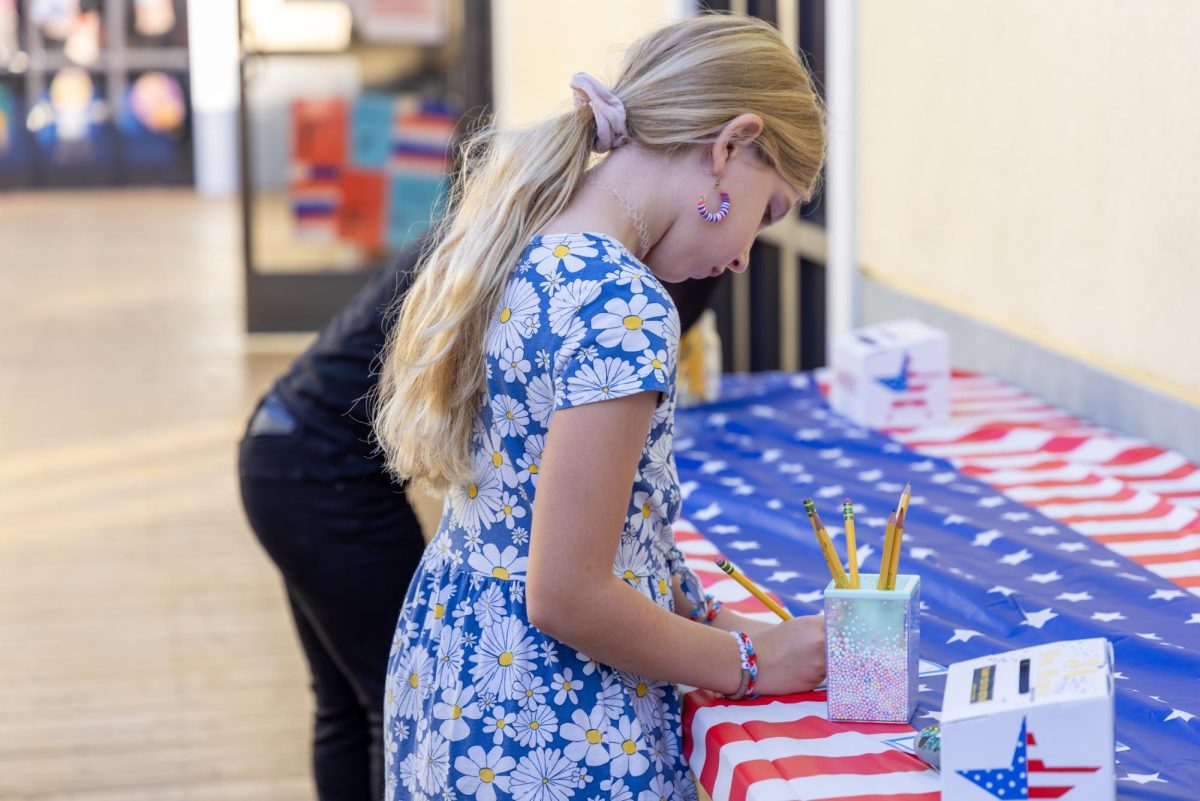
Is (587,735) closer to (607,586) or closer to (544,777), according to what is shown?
(544,777)

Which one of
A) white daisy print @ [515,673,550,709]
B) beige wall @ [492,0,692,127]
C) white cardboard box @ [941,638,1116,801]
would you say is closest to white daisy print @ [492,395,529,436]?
white daisy print @ [515,673,550,709]

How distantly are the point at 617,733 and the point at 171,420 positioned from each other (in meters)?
4.84

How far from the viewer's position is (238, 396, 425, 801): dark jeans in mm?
1933

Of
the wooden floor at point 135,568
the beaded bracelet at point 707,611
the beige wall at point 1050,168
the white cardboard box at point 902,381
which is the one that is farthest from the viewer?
the wooden floor at point 135,568

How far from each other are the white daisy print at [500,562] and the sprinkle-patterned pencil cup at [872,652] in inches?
10.5

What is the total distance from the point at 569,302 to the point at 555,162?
0.16 meters

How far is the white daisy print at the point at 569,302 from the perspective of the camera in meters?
1.13

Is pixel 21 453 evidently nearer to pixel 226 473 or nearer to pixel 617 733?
pixel 226 473

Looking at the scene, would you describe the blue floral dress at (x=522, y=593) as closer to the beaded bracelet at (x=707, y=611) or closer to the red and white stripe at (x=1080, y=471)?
the beaded bracelet at (x=707, y=611)

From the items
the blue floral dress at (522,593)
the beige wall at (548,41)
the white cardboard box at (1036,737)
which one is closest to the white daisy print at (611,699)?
the blue floral dress at (522,593)

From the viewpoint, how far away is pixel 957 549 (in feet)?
5.36

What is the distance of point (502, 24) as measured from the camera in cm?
743

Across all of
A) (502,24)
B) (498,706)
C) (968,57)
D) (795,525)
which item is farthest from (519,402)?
(502,24)

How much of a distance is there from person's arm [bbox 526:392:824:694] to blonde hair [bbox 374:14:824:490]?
0.53 ft
